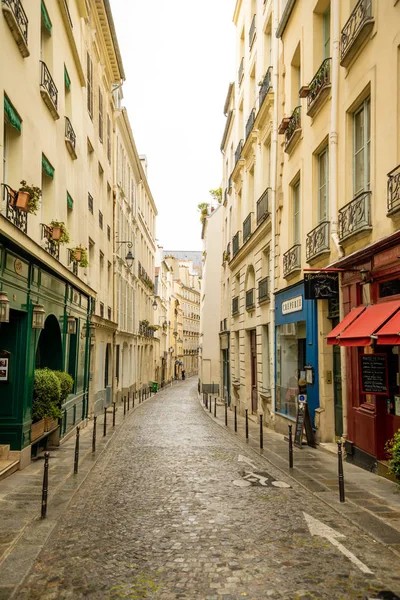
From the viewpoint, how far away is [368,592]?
182 inches

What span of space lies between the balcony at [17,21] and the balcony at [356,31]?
236 inches

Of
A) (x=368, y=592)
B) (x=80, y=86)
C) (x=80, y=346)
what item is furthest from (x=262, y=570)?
(x=80, y=86)

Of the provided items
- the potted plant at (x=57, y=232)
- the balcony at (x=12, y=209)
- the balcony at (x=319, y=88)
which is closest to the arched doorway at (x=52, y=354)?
the potted plant at (x=57, y=232)

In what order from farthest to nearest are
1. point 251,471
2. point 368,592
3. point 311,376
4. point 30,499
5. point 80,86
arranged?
point 80,86, point 311,376, point 251,471, point 30,499, point 368,592

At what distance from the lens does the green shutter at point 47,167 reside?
12205mm

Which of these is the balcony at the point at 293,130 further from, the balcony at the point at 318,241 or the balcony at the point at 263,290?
the balcony at the point at 263,290

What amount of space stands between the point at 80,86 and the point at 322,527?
14.9 m

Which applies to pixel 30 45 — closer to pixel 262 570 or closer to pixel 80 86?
pixel 80 86

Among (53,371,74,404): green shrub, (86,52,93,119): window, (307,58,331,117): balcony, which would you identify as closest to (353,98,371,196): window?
(307,58,331,117): balcony

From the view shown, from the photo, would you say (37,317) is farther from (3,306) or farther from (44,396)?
(3,306)

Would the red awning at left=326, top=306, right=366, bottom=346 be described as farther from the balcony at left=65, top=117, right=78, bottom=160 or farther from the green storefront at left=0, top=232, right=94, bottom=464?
the balcony at left=65, top=117, right=78, bottom=160

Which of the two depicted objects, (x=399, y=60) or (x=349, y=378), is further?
(x=349, y=378)

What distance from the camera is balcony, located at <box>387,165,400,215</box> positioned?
8.24 metres

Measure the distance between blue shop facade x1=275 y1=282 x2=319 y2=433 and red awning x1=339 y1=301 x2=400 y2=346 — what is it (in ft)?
11.4
